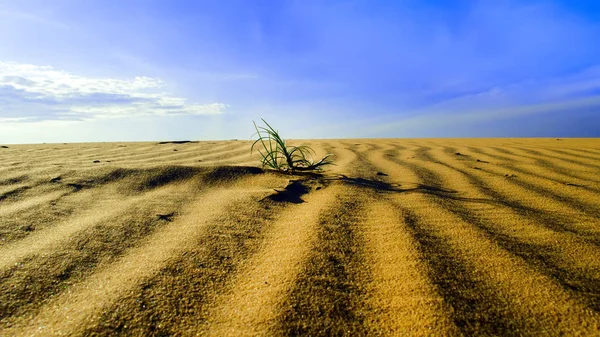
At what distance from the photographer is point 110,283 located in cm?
89

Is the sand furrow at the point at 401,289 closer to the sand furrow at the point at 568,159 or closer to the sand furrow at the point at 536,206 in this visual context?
the sand furrow at the point at 536,206

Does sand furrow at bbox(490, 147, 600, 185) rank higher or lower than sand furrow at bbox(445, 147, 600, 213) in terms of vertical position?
higher

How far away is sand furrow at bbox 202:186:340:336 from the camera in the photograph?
73 cm

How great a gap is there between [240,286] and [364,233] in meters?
0.50

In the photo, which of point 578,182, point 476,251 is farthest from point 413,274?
point 578,182

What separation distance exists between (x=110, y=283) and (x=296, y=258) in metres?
0.49

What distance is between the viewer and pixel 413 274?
91cm

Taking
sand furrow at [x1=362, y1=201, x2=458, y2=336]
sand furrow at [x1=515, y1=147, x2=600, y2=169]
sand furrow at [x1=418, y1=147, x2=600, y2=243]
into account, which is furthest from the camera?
sand furrow at [x1=515, y1=147, x2=600, y2=169]

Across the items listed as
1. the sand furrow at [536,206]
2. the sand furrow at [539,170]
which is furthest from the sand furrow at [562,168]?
the sand furrow at [536,206]

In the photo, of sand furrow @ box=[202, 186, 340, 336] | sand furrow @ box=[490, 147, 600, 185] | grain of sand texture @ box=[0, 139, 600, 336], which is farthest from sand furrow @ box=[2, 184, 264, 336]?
sand furrow @ box=[490, 147, 600, 185]

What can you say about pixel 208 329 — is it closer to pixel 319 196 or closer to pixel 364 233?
pixel 364 233

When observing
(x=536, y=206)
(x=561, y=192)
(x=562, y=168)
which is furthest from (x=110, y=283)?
(x=562, y=168)

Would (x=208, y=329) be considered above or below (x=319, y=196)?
below

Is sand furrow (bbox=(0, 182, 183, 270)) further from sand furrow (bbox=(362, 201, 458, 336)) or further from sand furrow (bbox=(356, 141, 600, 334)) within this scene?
sand furrow (bbox=(356, 141, 600, 334))
